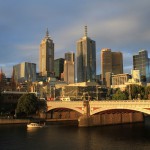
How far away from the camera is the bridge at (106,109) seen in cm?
7962

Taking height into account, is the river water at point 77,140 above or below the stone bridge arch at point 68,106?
below

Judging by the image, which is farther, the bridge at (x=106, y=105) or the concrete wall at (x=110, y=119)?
the concrete wall at (x=110, y=119)

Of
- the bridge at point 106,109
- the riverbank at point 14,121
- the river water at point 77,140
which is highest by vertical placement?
the bridge at point 106,109

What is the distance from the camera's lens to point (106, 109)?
89188mm

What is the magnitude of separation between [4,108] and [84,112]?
44230mm

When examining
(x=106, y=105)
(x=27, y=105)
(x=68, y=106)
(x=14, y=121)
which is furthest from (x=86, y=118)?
(x=27, y=105)

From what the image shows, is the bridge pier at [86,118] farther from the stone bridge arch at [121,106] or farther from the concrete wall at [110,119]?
the stone bridge arch at [121,106]

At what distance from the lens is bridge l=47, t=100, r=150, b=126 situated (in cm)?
7962

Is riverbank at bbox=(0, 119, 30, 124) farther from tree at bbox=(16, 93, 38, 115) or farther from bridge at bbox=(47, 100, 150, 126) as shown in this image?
bridge at bbox=(47, 100, 150, 126)

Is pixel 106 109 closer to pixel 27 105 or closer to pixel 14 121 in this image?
pixel 14 121

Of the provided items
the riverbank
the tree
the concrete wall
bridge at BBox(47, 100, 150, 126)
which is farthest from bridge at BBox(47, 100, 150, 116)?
the riverbank

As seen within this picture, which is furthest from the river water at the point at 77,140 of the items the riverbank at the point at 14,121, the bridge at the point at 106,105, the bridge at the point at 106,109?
the riverbank at the point at 14,121

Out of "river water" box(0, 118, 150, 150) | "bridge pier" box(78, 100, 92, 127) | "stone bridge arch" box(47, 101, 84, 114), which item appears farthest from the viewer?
"stone bridge arch" box(47, 101, 84, 114)

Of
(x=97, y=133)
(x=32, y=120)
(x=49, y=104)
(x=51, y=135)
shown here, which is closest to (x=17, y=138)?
(x=51, y=135)
